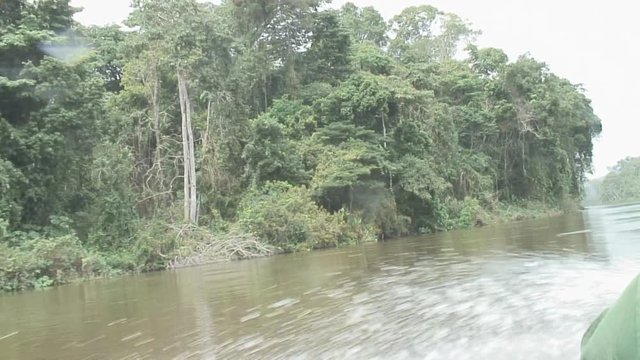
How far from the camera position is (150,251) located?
1688 centimetres

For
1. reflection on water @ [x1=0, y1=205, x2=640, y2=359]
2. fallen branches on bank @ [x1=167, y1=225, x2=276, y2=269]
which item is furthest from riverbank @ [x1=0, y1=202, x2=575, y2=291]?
reflection on water @ [x1=0, y1=205, x2=640, y2=359]

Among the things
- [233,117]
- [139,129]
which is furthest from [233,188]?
[139,129]

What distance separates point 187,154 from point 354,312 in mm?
15625

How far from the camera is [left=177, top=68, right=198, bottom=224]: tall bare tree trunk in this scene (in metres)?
20.4

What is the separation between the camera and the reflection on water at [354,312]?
16.6 feet

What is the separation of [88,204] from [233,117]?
651 cm

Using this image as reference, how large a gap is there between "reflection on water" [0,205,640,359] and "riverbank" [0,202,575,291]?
208cm

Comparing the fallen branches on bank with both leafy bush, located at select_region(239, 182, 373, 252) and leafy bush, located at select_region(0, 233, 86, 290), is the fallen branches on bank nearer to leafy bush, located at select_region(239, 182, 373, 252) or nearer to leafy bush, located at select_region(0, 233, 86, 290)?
leafy bush, located at select_region(239, 182, 373, 252)

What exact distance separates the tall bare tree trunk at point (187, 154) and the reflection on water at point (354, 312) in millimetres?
8500

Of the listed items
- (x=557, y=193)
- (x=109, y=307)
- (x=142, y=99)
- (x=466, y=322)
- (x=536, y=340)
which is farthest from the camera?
(x=557, y=193)

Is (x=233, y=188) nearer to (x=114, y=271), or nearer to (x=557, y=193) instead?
(x=114, y=271)

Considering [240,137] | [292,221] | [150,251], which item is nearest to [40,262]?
[150,251]

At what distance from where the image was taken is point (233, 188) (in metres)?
22.0

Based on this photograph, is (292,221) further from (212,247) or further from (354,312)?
(354,312)
